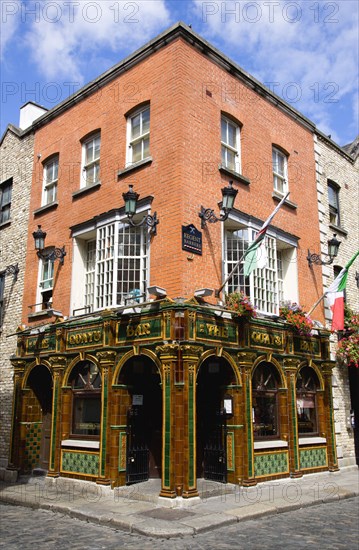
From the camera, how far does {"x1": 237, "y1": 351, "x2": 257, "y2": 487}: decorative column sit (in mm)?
11641

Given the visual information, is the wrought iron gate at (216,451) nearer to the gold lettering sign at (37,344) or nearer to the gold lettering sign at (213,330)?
the gold lettering sign at (213,330)

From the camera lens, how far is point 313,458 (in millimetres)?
13898

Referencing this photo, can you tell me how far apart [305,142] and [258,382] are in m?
8.58

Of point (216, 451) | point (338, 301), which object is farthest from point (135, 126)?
point (216, 451)

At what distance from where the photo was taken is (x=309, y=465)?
540 inches

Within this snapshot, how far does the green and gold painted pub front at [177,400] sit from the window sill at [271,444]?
3 centimetres

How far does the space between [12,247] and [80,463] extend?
7.95 m

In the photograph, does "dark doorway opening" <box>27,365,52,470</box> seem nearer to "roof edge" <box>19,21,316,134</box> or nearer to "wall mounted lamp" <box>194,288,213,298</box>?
"wall mounted lamp" <box>194,288,213,298</box>

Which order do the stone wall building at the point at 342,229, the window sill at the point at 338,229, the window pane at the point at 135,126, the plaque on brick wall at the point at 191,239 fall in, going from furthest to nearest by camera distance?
the window sill at the point at 338,229
the stone wall building at the point at 342,229
the window pane at the point at 135,126
the plaque on brick wall at the point at 191,239

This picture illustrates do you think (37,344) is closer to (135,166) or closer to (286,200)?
(135,166)

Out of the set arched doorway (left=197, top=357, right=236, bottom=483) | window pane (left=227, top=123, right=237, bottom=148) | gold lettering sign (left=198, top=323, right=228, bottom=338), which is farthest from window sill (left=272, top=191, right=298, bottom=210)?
arched doorway (left=197, top=357, right=236, bottom=483)

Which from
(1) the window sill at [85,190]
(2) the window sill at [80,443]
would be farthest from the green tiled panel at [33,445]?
(1) the window sill at [85,190]

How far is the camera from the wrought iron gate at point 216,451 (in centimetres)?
1191

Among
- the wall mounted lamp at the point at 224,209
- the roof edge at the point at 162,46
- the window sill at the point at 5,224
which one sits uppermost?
the roof edge at the point at 162,46
